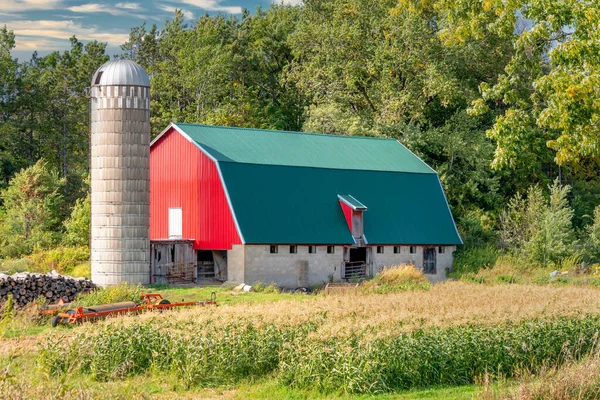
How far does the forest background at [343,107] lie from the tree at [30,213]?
0.11 metres

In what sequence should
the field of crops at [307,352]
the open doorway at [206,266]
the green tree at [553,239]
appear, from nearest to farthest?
the field of crops at [307,352], the open doorway at [206,266], the green tree at [553,239]

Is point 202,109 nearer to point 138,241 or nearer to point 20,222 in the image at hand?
point 20,222

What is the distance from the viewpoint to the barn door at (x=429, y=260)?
4612cm

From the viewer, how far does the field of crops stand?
731 inches

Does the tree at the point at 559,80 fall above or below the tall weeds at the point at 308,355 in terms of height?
above

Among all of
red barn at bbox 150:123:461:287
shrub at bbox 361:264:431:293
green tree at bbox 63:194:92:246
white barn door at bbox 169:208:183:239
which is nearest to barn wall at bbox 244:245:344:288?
red barn at bbox 150:123:461:287

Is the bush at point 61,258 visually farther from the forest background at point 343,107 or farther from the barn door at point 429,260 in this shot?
the barn door at point 429,260

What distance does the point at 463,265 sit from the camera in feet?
154

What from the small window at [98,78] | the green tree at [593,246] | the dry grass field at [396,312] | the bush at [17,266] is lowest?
the dry grass field at [396,312]

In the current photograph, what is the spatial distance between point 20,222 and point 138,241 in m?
12.4

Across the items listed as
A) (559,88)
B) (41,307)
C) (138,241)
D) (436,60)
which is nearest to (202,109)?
(436,60)

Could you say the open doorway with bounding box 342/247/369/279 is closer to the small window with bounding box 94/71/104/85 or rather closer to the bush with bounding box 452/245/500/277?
the bush with bounding box 452/245/500/277

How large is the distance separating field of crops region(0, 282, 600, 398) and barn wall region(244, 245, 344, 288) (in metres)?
15.5

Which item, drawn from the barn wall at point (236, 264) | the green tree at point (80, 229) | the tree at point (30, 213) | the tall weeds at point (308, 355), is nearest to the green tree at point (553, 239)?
the barn wall at point (236, 264)
